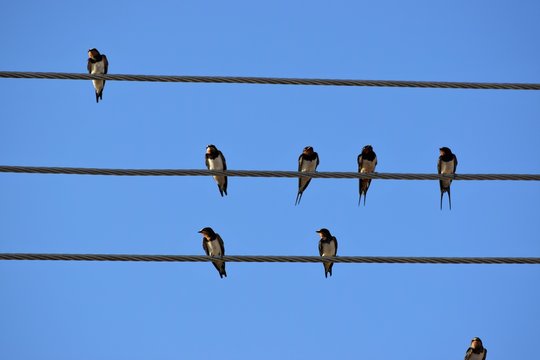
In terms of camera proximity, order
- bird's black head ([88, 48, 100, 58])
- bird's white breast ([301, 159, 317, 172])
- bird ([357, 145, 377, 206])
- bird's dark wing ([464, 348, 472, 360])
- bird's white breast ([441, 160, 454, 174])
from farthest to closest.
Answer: bird's black head ([88, 48, 100, 58]) → bird's white breast ([301, 159, 317, 172]) → bird ([357, 145, 377, 206]) → bird's white breast ([441, 160, 454, 174]) → bird's dark wing ([464, 348, 472, 360])

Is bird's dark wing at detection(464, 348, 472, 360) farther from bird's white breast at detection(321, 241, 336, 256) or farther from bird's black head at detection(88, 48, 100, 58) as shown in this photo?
bird's black head at detection(88, 48, 100, 58)

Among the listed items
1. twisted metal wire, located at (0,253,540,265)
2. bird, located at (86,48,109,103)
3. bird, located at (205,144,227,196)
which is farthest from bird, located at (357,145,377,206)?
twisted metal wire, located at (0,253,540,265)

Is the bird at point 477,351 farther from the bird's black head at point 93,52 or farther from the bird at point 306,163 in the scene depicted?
the bird's black head at point 93,52

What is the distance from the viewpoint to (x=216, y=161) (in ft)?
45.0

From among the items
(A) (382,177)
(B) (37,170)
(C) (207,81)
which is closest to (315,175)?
(A) (382,177)

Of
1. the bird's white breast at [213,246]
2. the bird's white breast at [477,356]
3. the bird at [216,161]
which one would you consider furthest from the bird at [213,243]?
the bird's white breast at [477,356]

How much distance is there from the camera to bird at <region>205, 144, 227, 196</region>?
1365 centimetres

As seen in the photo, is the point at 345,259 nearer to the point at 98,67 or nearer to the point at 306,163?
the point at 306,163

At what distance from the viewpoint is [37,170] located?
264 inches

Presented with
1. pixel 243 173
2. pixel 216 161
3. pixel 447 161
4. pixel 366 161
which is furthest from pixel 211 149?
pixel 243 173

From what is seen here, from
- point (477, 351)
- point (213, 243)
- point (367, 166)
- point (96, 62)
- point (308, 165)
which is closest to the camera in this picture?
point (477, 351)

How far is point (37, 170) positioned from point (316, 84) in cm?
174

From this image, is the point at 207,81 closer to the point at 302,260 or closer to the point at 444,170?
the point at 302,260

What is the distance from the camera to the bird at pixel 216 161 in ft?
44.8
